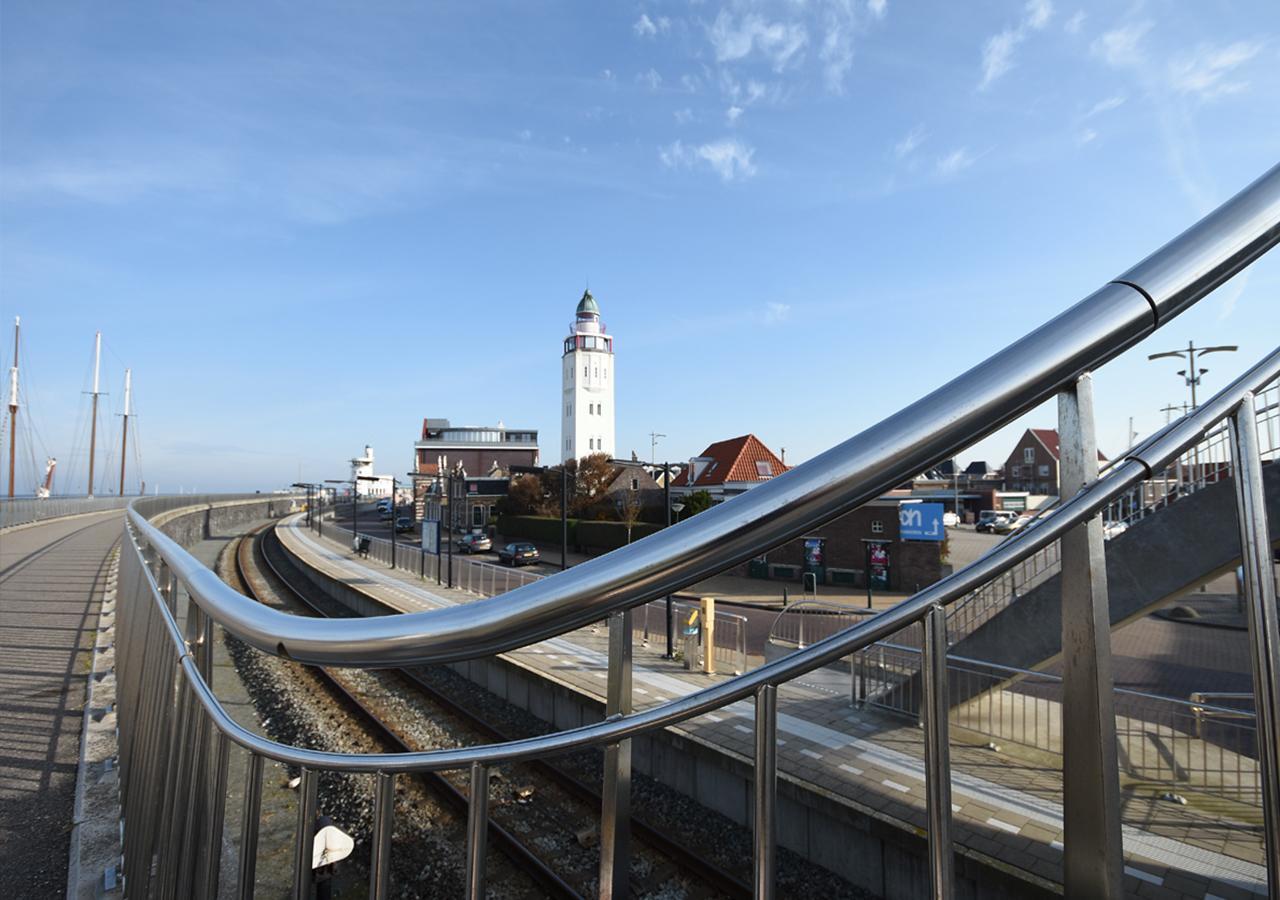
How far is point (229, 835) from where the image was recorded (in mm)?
5602

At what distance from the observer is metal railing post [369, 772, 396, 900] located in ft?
4.48

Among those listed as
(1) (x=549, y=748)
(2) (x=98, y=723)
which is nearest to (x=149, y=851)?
(1) (x=549, y=748)

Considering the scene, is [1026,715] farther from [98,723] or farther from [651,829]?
[98,723]

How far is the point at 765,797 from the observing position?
1158mm

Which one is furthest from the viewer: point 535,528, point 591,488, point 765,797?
point 535,528

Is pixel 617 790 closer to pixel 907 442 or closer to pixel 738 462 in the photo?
pixel 907 442

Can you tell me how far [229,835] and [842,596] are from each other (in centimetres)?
2053

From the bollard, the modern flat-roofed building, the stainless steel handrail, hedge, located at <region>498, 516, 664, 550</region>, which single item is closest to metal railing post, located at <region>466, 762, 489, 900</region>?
the stainless steel handrail

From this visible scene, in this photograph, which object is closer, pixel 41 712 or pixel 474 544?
pixel 41 712

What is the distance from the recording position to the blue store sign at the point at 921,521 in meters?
20.2

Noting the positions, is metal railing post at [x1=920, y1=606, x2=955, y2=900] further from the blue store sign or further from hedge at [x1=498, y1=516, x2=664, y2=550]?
hedge at [x1=498, y1=516, x2=664, y2=550]

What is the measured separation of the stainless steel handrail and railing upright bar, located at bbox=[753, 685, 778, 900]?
0.90 ft

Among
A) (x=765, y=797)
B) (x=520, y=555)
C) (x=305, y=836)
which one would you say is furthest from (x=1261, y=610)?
(x=520, y=555)

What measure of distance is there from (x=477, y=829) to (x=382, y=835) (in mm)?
215
